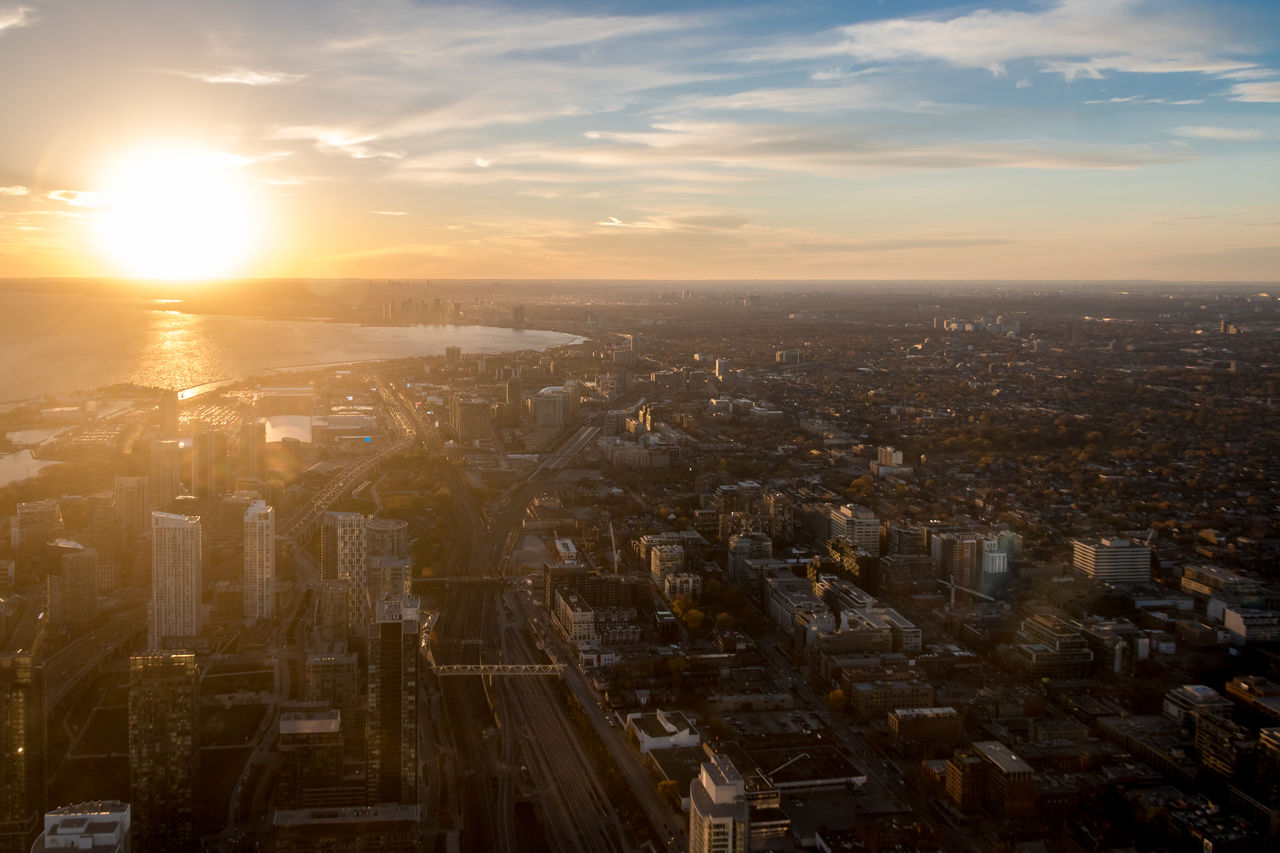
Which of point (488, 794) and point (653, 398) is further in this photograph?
point (653, 398)

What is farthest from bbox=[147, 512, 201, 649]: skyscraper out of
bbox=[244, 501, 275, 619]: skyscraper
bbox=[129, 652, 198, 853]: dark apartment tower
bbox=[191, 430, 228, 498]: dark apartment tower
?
bbox=[191, 430, 228, 498]: dark apartment tower

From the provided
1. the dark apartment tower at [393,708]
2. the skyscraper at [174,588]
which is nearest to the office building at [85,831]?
the dark apartment tower at [393,708]

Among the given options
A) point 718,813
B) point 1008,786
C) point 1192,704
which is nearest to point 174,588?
point 718,813

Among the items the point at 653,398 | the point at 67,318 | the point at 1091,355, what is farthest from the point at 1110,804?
the point at 67,318

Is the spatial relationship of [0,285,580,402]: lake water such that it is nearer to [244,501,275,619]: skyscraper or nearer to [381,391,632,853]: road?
[244,501,275,619]: skyscraper

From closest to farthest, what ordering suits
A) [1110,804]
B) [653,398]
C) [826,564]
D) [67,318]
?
[1110,804], [826,564], [653,398], [67,318]

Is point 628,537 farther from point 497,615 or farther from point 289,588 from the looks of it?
point 289,588
